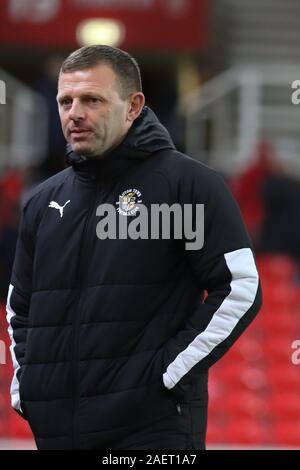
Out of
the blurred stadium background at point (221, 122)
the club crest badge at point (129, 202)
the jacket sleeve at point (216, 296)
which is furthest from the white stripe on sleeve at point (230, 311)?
the blurred stadium background at point (221, 122)

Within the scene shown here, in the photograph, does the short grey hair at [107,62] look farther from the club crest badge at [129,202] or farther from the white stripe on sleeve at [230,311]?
the white stripe on sleeve at [230,311]

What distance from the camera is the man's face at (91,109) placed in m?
3.46

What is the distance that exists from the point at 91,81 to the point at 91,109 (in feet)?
0.26

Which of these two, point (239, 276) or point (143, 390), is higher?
point (239, 276)

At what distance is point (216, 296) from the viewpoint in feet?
11.3

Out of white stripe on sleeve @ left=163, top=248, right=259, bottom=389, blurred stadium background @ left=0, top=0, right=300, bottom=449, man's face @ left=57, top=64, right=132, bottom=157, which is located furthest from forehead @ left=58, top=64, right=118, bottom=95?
blurred stadium background @ left=0, top=0, right=300, bottom=449

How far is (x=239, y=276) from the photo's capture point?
342 cm

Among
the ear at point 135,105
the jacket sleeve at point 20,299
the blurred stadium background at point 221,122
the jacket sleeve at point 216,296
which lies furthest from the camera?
the blurred stadium background at point 221,122

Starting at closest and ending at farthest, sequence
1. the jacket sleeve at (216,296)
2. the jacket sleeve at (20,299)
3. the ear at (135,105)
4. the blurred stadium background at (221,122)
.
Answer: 1. the jacket sleeve at (216,296)
2. the ear at (135,105)
3. the jacket sleeve at (20,299)
4. the blurred stadium background at (221,122)

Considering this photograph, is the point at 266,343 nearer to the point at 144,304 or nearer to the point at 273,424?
the point at 273,424

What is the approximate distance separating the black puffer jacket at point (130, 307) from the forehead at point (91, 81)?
0.53 feet

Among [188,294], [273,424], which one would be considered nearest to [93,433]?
[188,294]
